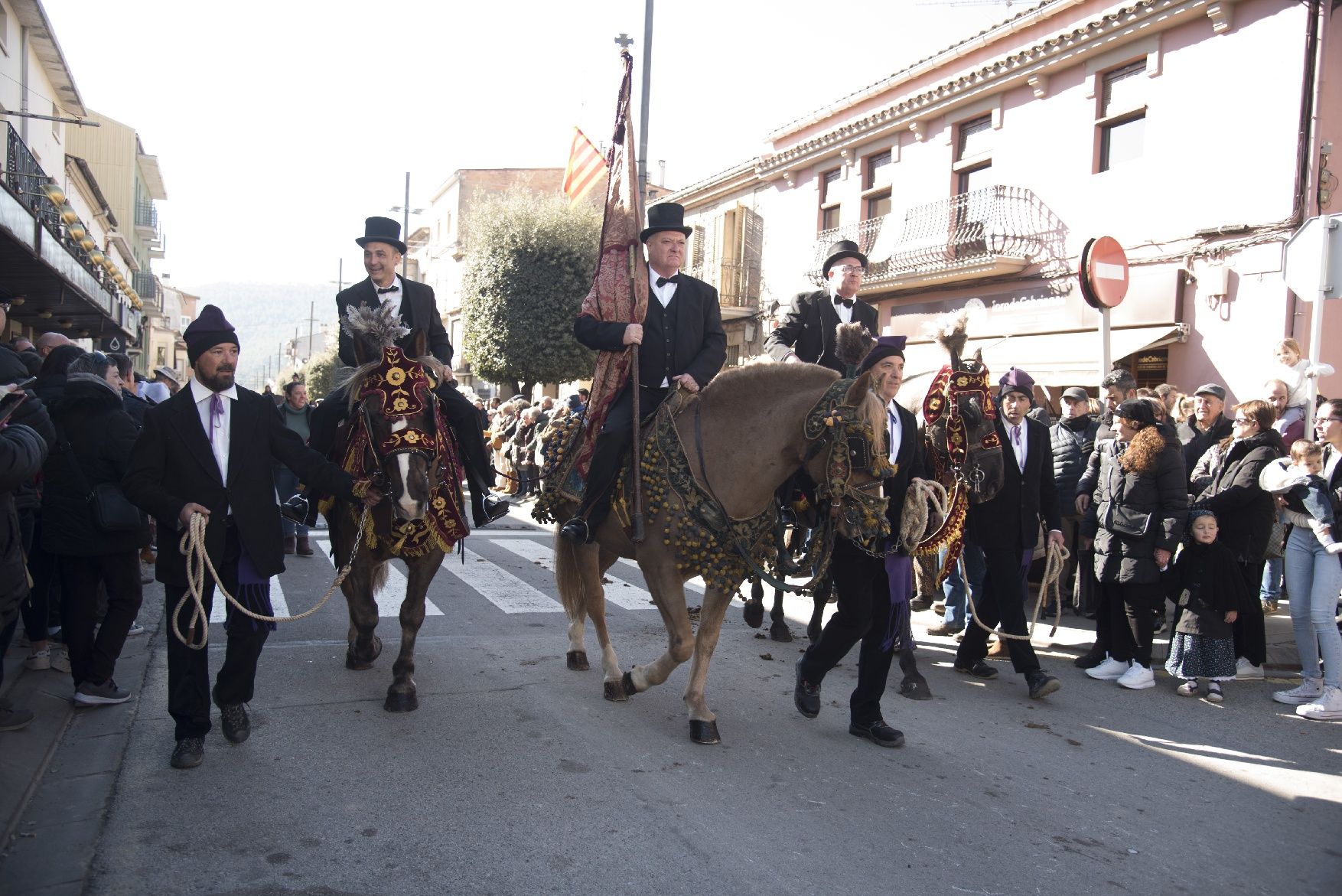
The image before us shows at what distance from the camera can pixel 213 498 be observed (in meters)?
4.22

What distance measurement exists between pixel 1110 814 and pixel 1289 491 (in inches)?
119

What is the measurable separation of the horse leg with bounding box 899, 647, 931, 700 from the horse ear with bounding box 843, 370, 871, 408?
215 centimetres

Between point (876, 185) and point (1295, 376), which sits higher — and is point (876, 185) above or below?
above

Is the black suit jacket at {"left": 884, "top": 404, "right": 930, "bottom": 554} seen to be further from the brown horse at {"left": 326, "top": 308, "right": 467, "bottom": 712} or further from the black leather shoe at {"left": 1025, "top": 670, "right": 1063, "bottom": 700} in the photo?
the brown horse at {"left": 326, "top": 308, "right": 467, "bottom": 712}

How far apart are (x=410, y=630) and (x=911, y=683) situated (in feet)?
10.1

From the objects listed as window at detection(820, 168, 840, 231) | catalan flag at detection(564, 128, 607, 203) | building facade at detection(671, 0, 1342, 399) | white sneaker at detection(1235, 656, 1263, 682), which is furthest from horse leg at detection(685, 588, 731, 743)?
window at detection(820, 168, 840, 231)

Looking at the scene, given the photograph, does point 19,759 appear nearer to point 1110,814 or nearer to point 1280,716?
point 1110,814

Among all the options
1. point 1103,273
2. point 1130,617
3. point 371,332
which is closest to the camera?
point 371,332

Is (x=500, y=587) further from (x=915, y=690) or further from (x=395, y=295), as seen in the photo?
(x=915, y=690)

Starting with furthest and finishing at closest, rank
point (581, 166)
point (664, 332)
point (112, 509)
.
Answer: point (581, 166) < point (664, 332) < point (112, 509)

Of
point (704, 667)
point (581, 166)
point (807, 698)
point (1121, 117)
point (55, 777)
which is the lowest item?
point (55, 777)

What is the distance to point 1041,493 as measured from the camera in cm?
635

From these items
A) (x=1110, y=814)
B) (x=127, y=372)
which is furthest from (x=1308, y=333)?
(x=127, y=372)

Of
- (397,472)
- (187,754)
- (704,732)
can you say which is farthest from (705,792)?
(187,754)
